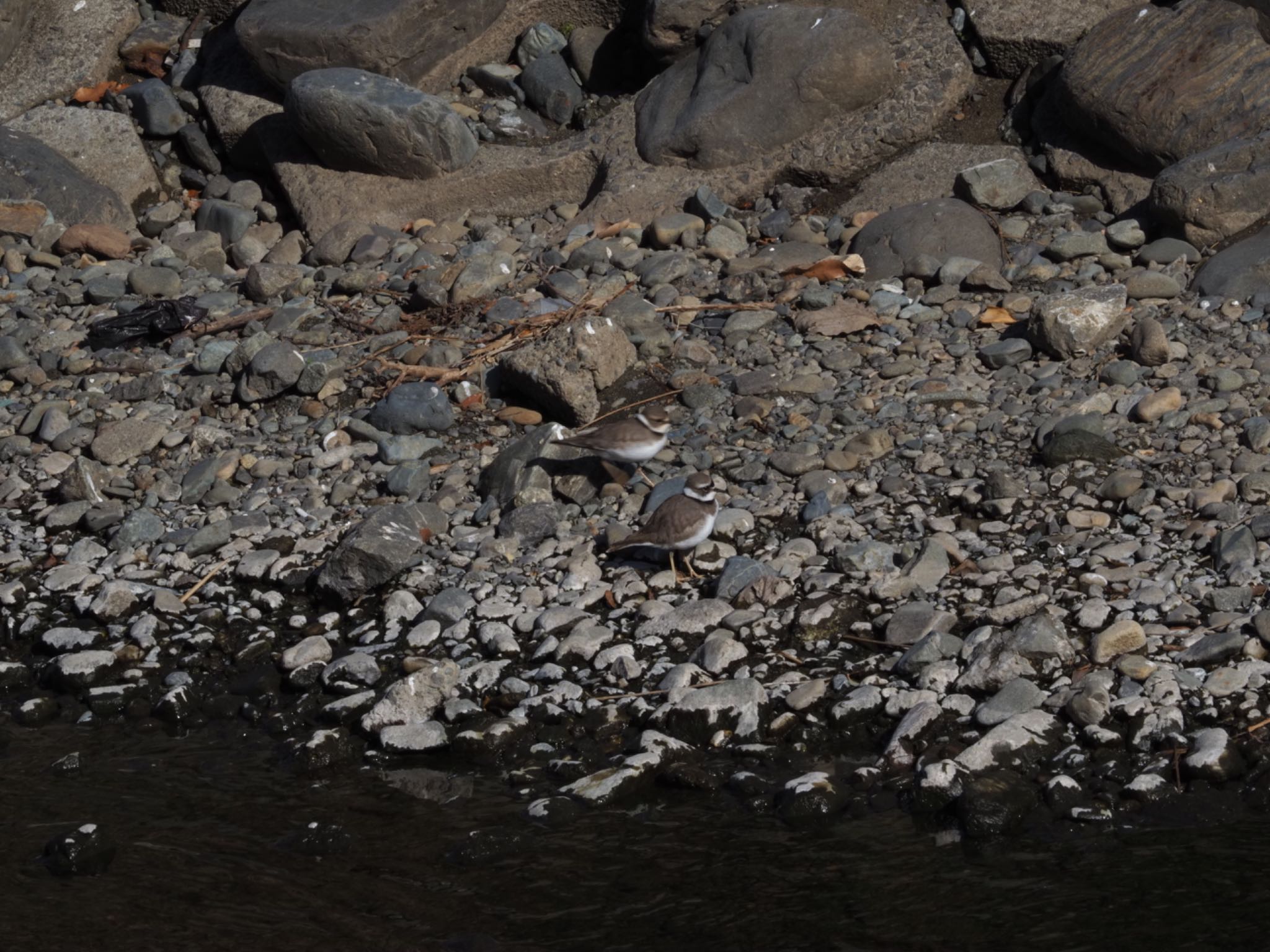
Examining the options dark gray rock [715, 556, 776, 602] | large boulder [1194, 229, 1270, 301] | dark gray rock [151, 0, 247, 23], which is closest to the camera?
dark gray rock [715, 556, 776, 602]

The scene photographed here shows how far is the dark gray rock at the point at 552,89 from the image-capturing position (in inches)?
428

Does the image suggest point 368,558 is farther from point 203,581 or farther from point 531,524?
point 203,581

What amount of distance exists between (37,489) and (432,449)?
2.08 metres

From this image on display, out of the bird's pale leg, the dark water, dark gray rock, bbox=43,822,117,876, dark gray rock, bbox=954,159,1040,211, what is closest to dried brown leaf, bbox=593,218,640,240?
dark gray rock, bbox=954,159,1040,211

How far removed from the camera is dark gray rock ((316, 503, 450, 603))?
6184 mm

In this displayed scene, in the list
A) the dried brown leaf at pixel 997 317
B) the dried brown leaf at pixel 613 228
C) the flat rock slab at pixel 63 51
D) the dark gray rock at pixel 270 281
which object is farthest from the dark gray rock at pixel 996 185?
the flat rock slab at pixel 63 51

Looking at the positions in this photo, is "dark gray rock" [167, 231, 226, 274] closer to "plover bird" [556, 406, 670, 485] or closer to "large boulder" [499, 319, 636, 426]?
"large boulder" [499, 319, 636, 426]

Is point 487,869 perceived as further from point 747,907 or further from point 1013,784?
point 1013,784

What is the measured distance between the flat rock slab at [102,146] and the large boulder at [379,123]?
1.56 m

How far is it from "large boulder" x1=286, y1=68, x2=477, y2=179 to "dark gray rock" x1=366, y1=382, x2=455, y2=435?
10.2 feet

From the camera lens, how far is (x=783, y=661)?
552 centimetres

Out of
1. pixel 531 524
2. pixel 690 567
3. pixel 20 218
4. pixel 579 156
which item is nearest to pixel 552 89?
pixel 579 156

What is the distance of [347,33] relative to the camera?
1016 centimetres

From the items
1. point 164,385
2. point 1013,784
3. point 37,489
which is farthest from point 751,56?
point 1013,784
